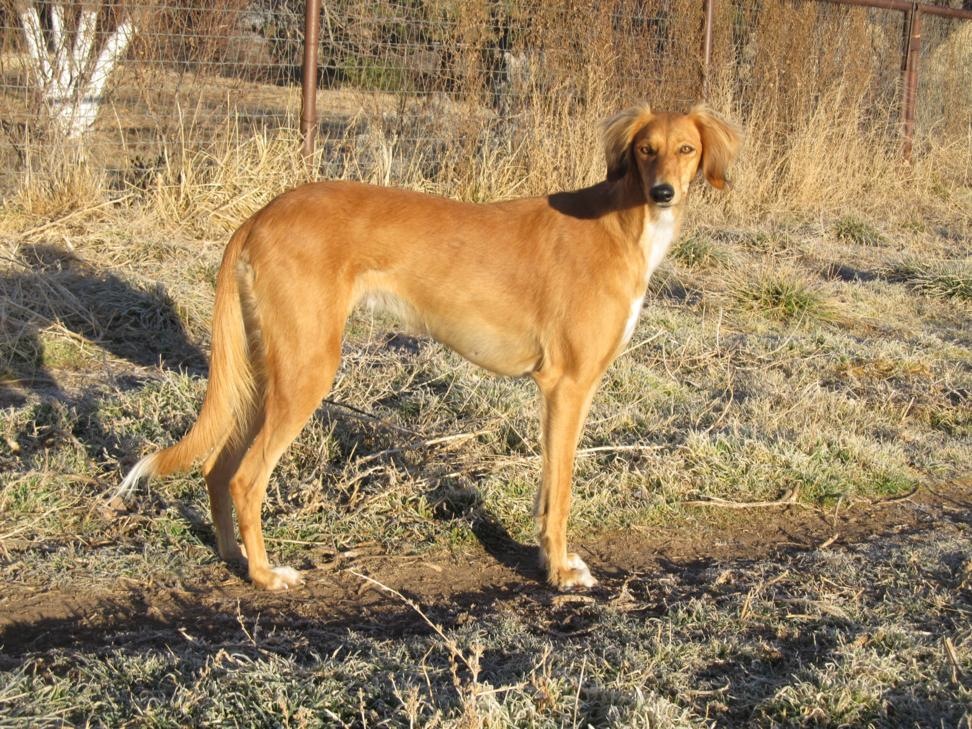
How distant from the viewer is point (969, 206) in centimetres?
1171

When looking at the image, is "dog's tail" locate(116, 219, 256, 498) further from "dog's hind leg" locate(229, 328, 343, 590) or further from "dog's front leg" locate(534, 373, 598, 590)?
"dog's front leg" locate(534, 373, 598, 590)

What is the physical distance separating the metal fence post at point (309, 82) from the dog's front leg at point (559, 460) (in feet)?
15.6

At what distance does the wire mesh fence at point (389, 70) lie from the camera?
7.88 meters

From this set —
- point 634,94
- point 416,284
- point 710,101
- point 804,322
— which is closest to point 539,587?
point 416,284

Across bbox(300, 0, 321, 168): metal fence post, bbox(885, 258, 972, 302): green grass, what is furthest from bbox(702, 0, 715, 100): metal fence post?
bbox(300, 0, 321, 168): metal fence post

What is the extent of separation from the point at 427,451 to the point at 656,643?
6.27 feet

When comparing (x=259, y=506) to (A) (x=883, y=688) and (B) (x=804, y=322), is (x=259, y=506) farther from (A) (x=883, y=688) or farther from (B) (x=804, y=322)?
(B) (x=804, y=322)

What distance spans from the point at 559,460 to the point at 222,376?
4.20ft

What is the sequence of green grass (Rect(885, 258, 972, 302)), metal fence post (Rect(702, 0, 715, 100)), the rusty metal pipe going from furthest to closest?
the rusty metal pipe < metal fence post (Rect(702, 0, 715, 100)) < green grass (Rect(885, 258, 972, 302))

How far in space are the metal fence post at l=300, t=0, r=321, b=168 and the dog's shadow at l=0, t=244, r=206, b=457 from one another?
209cm

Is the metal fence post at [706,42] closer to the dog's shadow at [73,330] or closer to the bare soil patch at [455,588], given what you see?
the dog's shadow at [73,330]

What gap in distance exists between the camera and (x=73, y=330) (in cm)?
625

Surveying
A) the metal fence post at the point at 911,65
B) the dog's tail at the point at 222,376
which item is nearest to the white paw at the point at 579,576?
the dog's tail at the point at 222,376

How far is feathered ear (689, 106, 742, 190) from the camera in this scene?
4.39 m
